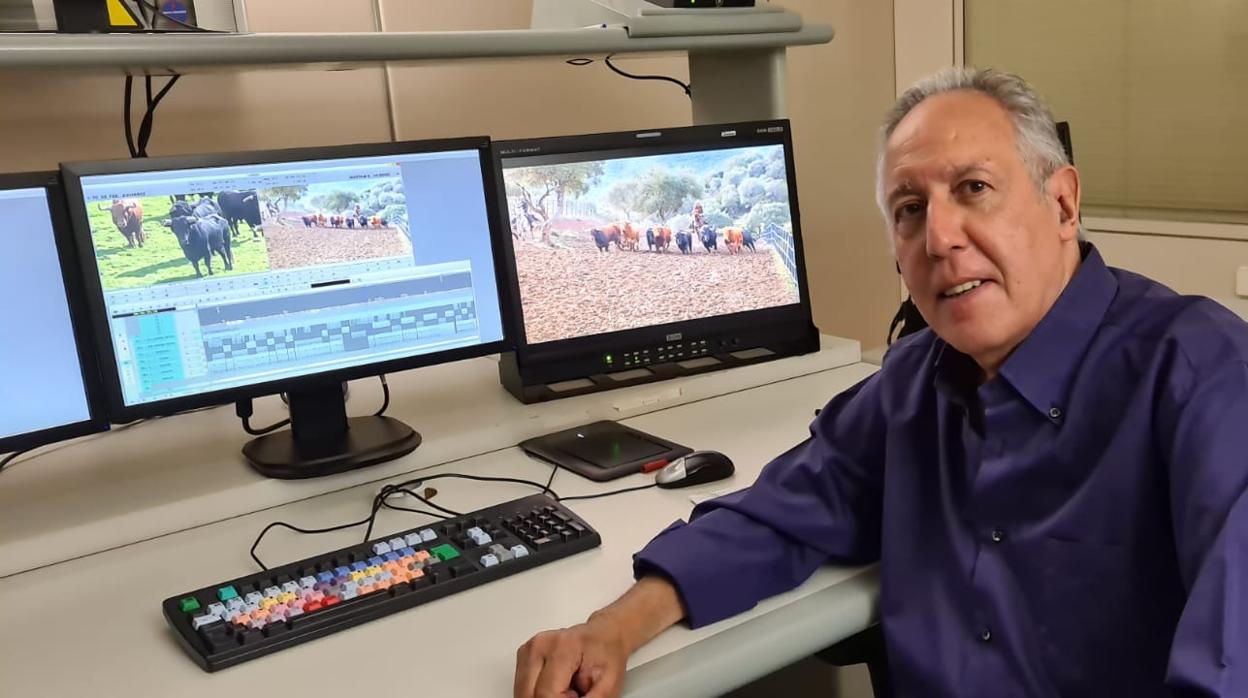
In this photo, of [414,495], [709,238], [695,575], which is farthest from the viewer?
[709,238]

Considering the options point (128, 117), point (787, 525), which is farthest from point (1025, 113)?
point (128, 117)

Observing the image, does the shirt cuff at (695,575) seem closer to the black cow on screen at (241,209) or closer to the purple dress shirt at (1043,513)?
the purple dress shirt at (1043,513)

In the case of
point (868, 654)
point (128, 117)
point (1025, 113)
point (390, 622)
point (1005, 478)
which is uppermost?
point (128, 117)

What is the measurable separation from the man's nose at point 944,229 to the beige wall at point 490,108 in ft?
2.91

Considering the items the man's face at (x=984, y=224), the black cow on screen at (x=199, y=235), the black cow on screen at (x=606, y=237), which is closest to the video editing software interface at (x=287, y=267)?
the black cow on screen at (x=199, y=235)

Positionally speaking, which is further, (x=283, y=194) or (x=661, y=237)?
(x=661, y=237)

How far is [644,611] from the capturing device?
3.19 feet

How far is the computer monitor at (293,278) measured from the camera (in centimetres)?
123

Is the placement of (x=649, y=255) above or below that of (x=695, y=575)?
above

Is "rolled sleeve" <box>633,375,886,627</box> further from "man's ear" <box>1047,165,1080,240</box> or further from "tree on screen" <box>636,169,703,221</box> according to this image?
"tree on screen" <box>636,169,703,221</box>

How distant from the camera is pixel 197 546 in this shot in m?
1.25

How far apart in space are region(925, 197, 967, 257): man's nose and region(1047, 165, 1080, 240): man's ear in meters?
0.10

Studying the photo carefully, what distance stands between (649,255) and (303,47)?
1.99 ft

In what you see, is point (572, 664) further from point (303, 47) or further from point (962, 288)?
point (303, 47)
